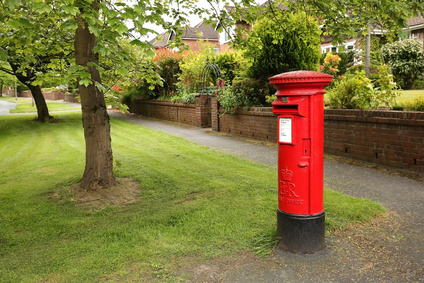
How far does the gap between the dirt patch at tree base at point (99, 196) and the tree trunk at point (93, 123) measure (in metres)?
0.13

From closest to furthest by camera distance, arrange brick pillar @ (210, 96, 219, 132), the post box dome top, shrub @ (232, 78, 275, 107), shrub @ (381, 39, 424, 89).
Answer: the post box dome top < shrub @ (232, 78, 275, 107) < brick pillar @ (210, 96, 219, 132) < shrub @ (381, 39, 424, 89)

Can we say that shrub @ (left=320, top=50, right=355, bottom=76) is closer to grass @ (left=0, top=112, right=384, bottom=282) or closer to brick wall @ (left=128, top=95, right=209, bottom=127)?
brick wall @ (left=128, top=95, right=209, bottom=127)

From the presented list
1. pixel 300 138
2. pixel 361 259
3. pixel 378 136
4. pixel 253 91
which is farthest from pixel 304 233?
pixel 253 91

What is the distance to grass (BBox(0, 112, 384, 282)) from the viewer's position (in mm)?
3344

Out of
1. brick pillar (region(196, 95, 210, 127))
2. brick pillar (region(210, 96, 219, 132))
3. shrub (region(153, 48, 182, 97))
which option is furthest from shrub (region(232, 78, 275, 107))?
shrub (region(153, 48, 182, 97))

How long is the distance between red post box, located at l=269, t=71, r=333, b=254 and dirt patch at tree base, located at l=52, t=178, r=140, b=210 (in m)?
2.64

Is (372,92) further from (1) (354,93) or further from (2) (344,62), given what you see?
(2) (344,62)

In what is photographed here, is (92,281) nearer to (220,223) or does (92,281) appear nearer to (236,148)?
(220,223)

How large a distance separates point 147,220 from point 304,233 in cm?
192

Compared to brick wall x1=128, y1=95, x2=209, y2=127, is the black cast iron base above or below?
below

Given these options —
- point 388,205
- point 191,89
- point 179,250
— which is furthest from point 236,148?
point 191,89

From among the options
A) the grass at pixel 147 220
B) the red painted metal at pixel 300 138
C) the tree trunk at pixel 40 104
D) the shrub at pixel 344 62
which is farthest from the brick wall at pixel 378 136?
the shrub at pixel 344 62

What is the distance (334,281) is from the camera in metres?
3.00

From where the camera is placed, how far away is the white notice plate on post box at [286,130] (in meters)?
3.46
